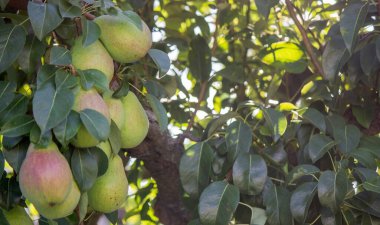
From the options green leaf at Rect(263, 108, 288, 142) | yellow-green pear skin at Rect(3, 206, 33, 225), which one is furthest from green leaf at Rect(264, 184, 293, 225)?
yellow-green pear skin at Rect(3, 206, 33, 225)

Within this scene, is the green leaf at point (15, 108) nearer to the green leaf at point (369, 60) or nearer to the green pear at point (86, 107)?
the green pear at point (86, 107)

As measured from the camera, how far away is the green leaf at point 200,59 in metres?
1.73

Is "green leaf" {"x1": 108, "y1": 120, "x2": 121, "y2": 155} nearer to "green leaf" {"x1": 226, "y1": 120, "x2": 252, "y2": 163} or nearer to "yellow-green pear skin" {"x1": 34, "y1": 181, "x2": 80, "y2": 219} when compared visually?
"yellow-green pear skin" {"x1": 34, "y1": 181, "x2": 80, "y2": 219}

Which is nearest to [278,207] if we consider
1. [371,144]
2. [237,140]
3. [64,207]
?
[237,140]

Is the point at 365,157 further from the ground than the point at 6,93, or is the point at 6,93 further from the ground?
the point at 6,93

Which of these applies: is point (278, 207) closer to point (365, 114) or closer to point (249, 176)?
point (249, 176)

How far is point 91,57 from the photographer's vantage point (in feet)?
3.01

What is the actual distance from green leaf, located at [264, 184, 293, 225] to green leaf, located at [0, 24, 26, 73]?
1.80 feet

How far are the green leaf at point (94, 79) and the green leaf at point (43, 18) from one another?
0.08m

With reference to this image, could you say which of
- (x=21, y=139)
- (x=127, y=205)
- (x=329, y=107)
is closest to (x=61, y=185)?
(x=21, y=139)

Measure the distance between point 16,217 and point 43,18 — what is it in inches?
13.4

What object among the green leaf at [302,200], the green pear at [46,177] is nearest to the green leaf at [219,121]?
the green leaf at [302,200]

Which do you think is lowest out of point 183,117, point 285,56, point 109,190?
point 183,117

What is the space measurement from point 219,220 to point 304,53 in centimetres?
62
